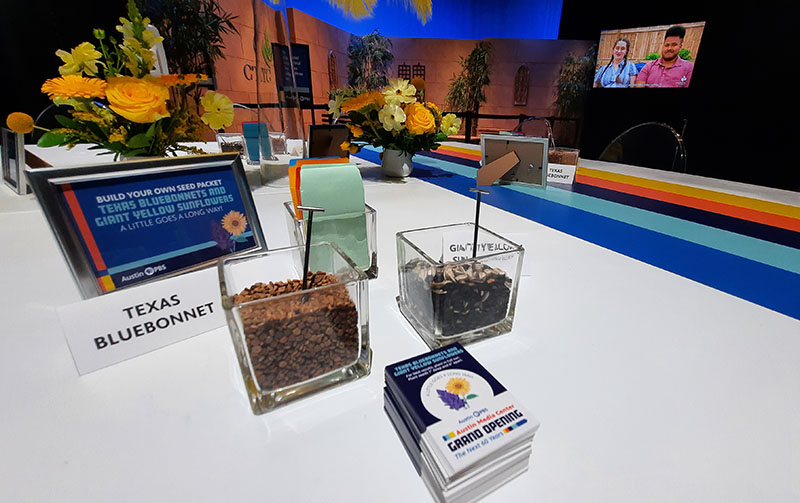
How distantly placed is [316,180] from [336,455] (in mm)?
426

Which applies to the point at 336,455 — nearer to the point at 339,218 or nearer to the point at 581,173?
the point at 339,218

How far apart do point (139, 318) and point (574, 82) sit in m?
6.05

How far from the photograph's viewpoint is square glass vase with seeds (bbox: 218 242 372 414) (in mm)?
376

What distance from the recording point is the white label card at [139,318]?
430 mm

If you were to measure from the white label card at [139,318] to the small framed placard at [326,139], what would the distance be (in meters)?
1.08

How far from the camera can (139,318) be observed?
47cm

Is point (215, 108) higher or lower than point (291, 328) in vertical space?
higher

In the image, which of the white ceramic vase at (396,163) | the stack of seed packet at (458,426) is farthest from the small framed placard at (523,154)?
the stack of seed packet at (458,426)

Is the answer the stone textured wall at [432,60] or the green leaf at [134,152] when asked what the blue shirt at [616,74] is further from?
the green leaf at [134,152]

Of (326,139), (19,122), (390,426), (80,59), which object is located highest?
(80,59)

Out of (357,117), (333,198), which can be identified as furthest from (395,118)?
(333,198)

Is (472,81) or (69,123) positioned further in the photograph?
(472,81)

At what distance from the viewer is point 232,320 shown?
373 millimetres

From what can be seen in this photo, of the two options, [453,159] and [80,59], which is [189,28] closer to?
[453,159]
